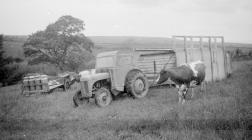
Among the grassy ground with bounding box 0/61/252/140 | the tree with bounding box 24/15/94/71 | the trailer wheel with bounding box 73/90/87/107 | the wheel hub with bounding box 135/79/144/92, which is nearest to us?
the grassy ground with bounding box 0/61/252/140

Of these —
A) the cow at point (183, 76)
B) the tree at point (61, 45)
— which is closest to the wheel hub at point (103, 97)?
the cow at point (183, 76)

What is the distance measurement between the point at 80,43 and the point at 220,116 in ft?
80.3

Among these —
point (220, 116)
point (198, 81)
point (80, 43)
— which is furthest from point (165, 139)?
point (80, 43)

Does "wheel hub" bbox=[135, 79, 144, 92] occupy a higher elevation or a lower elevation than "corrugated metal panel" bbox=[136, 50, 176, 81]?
lower

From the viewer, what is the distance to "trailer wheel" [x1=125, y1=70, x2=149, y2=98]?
1027cm

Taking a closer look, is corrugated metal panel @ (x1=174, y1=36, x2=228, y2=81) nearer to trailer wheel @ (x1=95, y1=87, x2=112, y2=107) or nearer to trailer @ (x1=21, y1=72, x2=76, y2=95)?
trailer wheel @ (x1=95, y1=87, x2=112, y2=107)

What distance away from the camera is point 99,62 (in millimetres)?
11320

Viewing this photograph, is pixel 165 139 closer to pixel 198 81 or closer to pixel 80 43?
pixel 198 81

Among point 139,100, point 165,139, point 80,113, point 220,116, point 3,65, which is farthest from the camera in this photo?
point 3,65

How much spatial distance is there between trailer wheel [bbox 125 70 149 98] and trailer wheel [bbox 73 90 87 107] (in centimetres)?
215

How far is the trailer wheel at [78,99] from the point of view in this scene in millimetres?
10180

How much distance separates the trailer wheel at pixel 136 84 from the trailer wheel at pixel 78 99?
2151 millimetres

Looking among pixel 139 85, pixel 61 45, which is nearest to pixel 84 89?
pixel 139 85

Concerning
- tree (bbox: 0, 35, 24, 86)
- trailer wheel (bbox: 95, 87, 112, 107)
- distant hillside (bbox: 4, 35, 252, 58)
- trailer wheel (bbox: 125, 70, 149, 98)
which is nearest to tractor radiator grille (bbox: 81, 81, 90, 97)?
trailer wheel (bbox: 95, 87, 112, 107)
